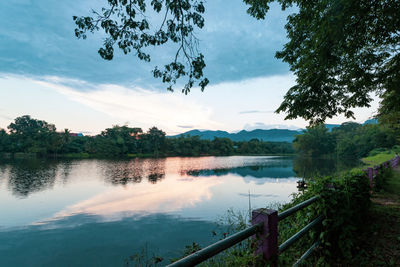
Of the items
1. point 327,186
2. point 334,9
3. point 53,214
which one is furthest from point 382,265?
→ point 53,214

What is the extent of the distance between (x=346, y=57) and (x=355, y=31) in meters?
2.18

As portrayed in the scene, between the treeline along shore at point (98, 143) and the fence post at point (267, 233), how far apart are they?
90.0m

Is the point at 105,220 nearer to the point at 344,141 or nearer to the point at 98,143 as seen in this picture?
the point at 98,143

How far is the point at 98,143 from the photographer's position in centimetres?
8425

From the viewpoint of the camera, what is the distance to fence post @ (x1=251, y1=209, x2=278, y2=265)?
7.93ft

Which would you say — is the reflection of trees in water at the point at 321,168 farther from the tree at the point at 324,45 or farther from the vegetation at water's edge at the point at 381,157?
the tree at the point at 324,45

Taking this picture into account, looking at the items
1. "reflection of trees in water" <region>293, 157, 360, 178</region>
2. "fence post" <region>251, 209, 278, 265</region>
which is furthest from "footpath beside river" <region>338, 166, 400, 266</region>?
"reflection of trees in water" <region>293, 157, 360, 178</region>

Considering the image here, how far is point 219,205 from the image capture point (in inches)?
583

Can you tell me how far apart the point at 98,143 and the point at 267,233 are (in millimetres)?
92511

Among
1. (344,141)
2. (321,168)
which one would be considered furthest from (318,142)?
(321,168)

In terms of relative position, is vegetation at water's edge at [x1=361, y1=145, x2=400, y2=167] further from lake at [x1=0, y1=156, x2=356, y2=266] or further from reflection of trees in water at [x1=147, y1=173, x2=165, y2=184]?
reflection of trees in water at [x1=147, y1=173, x2=165, y2=184]

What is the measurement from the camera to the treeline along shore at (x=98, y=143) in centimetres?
7875

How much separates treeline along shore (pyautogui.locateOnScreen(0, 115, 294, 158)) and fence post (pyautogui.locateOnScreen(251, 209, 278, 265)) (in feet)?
295

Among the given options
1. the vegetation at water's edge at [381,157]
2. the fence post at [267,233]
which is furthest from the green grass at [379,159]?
the fence post at [267,233]
